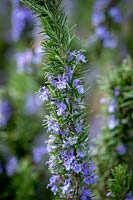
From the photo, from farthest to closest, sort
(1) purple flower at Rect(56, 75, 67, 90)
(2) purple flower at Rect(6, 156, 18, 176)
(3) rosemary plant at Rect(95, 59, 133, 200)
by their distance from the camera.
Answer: (2) purple flower at Rect(6, 156, 18, 176) < (3) rosemary plant at Rect(95, 59, 133, 200) < (1) purple flower at Rect(56, 75, 67, 90)

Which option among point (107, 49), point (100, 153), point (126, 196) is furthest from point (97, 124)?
point (126, 196)

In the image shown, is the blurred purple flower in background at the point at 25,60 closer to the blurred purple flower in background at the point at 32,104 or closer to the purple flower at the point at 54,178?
the blurred purple flower in background at the point at 32,104

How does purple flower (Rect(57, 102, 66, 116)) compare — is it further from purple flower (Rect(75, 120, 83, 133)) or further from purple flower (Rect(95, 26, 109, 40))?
purple flower (Rect(95, 26, 109, 40))

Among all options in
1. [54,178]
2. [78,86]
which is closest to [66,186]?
[54,178]

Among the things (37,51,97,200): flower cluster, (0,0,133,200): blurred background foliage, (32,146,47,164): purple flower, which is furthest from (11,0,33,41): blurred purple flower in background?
(37,51,97,200): flower cluster

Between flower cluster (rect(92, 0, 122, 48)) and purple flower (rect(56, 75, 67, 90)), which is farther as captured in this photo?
flower cluster (rect(92, 0, 122, 48))

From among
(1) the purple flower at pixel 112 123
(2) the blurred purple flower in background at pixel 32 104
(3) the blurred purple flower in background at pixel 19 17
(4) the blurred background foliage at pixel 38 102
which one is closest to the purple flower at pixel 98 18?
(4) the blurred background foliage at pixel 38 102

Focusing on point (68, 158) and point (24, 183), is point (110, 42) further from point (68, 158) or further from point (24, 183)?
point (68, 158)

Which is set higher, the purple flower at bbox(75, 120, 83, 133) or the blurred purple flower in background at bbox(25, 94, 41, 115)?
the blurred purple flower in background at bbox(25, 94, 41, 115)
